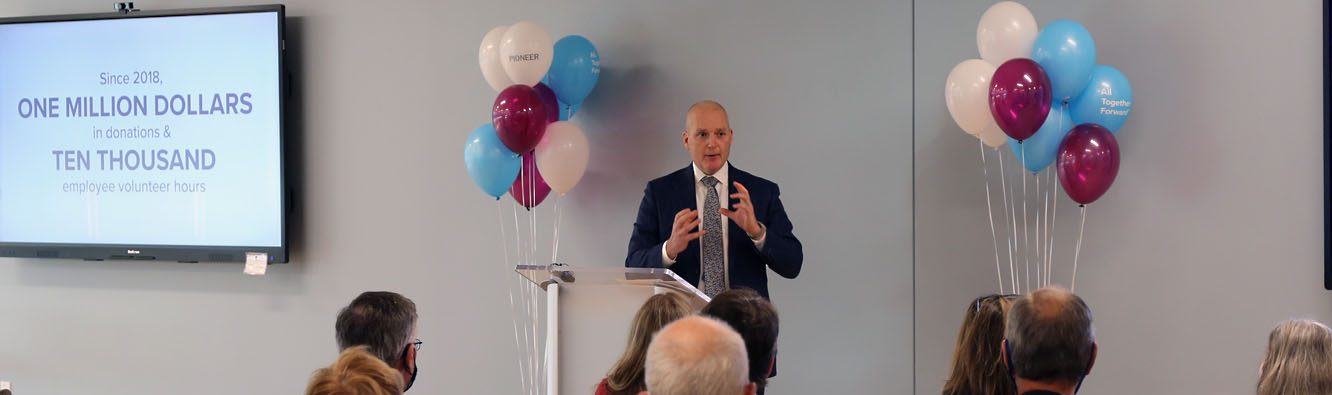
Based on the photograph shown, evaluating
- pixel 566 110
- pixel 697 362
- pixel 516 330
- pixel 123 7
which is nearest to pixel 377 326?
pixel 697 362

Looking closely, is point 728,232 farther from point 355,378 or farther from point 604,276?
point 355,378

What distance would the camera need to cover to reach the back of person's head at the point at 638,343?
228 cm

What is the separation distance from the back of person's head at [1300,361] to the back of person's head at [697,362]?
4.22 feet

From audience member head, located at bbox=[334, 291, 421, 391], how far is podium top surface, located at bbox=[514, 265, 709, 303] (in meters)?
0.30

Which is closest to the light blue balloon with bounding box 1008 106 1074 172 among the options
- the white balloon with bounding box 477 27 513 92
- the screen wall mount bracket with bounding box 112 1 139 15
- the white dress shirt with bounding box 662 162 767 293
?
the white dress shirt with bounding box 662 162 767 293

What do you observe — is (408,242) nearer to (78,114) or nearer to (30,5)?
(78,114)

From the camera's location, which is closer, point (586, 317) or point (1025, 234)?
point (586, 317)

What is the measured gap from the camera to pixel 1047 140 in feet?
11.6

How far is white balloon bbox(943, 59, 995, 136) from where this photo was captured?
11.5 ft

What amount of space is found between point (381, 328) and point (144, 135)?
3.02 m

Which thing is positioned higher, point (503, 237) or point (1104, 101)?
point (1104, 101)

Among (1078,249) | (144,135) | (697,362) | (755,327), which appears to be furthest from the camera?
(144,135)

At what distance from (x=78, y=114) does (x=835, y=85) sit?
3521 mm

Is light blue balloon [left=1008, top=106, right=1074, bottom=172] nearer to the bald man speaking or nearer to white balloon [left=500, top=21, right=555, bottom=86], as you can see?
the bald man speaking
